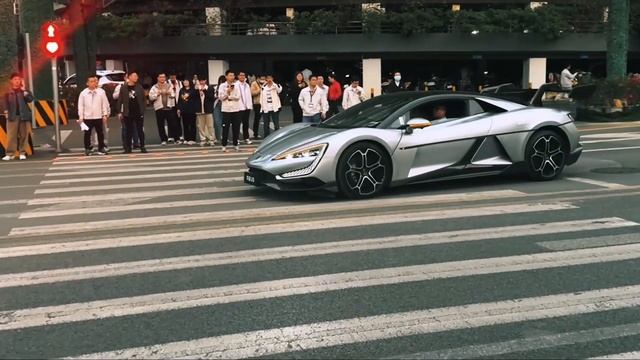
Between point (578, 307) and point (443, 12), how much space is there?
3851cm

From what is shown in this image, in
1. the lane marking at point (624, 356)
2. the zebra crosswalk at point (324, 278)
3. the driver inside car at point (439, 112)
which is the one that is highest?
the driver inside car at point (439, 112)

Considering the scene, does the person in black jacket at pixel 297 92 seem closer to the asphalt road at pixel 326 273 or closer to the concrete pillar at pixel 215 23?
the asphalt road at pixel 326 273

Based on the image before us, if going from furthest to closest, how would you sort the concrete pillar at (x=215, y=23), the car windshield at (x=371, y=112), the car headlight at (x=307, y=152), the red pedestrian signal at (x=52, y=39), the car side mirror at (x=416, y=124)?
the concrete pillar at (x=215, y=23)
the red pedestrian signal at (x=52, y=39)
the car windshield at (x=371, y=112)
the car side mirror at (x=416, y=124)
the car headlight at (x=307, y=152)

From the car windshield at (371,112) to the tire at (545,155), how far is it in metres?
1.81

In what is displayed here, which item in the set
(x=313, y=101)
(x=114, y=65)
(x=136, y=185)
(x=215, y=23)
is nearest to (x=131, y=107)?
(x=313, y=101)

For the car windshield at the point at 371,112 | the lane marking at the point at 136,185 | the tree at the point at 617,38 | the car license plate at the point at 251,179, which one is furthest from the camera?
the tree at the point at 617,38

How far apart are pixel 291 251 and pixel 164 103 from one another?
36.5ft

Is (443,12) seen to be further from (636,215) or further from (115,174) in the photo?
(636,215)

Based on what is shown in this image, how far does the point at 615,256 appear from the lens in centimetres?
581

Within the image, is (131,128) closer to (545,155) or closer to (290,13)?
(545,155)

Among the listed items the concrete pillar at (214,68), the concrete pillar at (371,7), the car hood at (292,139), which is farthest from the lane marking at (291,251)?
the concrete pillar at (214,68)

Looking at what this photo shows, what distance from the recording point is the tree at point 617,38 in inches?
880

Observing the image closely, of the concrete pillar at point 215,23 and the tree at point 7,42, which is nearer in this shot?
the tree at point 7,42

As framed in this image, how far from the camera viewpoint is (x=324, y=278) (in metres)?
5.35
